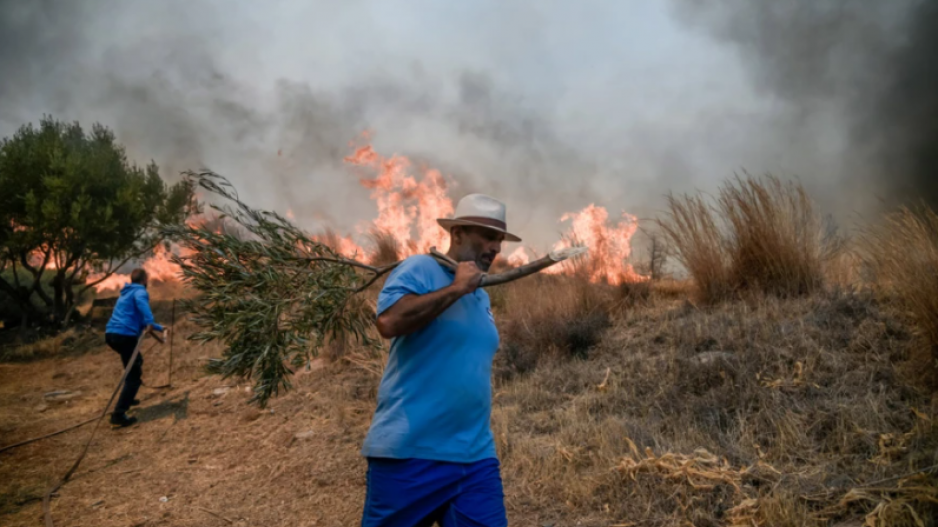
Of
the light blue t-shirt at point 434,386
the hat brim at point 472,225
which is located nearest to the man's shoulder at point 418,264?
the light blue t-shirt at point 434,386

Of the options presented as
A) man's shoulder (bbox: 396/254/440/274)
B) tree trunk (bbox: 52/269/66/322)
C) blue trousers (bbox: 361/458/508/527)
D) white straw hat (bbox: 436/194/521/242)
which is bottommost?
blue trousers (bbox: 361/458/508/527)

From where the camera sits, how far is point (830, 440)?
13.9ft

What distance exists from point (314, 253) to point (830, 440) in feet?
13.1

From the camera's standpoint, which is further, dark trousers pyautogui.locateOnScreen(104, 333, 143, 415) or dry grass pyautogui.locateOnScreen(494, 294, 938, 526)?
dark trousers pyautogui.locateOnScreen(104, 333, 143, 415)

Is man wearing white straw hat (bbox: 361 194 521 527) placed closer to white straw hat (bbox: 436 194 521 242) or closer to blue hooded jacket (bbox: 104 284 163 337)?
white straw hat (bbox: 436 194 521 242)

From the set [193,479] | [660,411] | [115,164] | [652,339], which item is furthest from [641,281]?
[115,164]

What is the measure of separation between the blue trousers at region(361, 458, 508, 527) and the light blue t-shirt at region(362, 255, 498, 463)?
6cm

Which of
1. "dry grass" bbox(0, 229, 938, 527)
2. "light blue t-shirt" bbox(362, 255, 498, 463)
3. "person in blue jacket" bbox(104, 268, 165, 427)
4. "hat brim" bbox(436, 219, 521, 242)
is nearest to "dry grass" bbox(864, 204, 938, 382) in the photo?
"dry grass" bbox(0, 229, 938, 527)

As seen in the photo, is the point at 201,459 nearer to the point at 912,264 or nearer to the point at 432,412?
the point at 432,412

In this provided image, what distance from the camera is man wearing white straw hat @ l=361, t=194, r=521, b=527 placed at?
7.97 feet

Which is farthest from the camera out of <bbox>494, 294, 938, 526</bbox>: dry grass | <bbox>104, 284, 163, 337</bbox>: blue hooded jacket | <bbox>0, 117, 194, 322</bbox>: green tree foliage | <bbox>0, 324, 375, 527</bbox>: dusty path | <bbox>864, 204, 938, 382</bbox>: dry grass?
<bbox>0, 117, 194, 322</bbox>: green tree foliage

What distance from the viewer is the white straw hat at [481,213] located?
9.46 feet

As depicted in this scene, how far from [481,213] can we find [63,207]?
61.8ft

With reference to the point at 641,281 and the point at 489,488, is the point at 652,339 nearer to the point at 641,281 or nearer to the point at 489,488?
the point at 641,281
